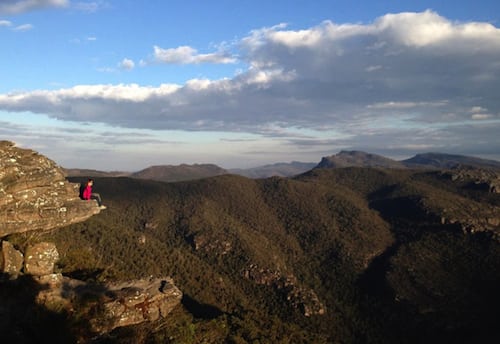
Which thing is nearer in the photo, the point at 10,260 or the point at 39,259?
the point at 10,260

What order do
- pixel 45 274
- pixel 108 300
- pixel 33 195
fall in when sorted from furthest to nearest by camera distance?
1. pixel 33 195
2. pixel 45 274
3. pixel 108 300

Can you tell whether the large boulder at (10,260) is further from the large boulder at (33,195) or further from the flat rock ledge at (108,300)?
the large boulder at (33,195)

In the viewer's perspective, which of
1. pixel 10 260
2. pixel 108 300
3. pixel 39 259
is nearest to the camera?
pixel 10 260

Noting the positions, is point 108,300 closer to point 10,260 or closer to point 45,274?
point 45,274

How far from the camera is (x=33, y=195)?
3450 centimetres

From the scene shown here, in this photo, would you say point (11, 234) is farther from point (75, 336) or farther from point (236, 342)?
point (236, 342)

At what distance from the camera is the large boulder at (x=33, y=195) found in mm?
32625

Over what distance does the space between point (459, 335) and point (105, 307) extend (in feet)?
551

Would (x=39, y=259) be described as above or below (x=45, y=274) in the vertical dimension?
above

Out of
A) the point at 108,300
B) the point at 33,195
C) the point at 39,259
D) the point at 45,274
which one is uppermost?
the point at 33,195

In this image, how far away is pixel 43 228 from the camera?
3478cm

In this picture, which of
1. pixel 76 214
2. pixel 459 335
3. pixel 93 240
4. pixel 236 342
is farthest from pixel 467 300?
pixel 76 214

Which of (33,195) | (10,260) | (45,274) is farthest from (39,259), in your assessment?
(33,195)

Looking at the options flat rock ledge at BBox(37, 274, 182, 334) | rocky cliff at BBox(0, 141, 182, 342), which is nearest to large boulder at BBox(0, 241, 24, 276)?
rocky cliff at BBox(0, 141, 182, 342)
